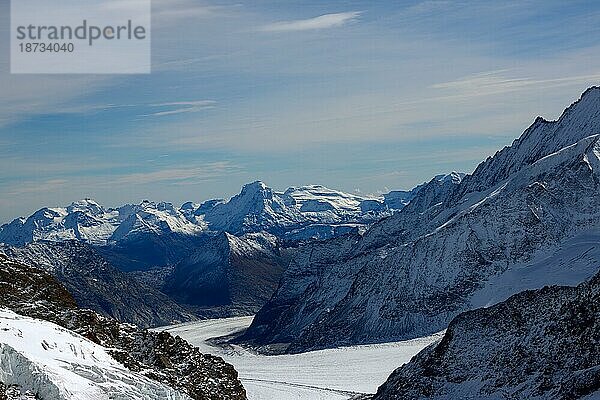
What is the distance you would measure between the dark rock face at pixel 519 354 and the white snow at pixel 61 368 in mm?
23234

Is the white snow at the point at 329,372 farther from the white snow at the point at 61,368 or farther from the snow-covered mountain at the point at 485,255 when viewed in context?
the white snow at the point at 61,368

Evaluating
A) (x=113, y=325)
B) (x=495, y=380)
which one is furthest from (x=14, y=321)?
(x=495, y=380)

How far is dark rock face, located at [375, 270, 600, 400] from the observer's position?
163ft

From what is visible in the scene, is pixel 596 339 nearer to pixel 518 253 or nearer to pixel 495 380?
pixel 495 380

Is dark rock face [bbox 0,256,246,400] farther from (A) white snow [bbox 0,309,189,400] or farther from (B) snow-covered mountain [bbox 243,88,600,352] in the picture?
(B) snow-covered mountain [bbox 243,88,600,352]

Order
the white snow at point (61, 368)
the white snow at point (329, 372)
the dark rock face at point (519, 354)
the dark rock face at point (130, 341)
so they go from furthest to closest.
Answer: the white snow at point (329, 372)
the dark rock face at point (130, 341)
the dark rock face at point (519, 354)
the white snow at point (61, 368)

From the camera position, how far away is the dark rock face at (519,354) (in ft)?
163

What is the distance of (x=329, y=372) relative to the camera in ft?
403

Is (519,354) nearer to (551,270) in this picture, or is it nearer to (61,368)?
(61,368)

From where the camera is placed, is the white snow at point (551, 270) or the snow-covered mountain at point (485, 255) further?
the snow-covered mountain at point (485, 255)

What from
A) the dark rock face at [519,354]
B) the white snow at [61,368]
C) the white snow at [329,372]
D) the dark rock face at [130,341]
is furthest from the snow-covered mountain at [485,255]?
the white snow at [61,368]

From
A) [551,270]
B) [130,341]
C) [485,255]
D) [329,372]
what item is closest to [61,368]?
[130,341]

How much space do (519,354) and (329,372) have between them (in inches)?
2738

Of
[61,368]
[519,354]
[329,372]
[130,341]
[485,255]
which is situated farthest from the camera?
[485,255]
